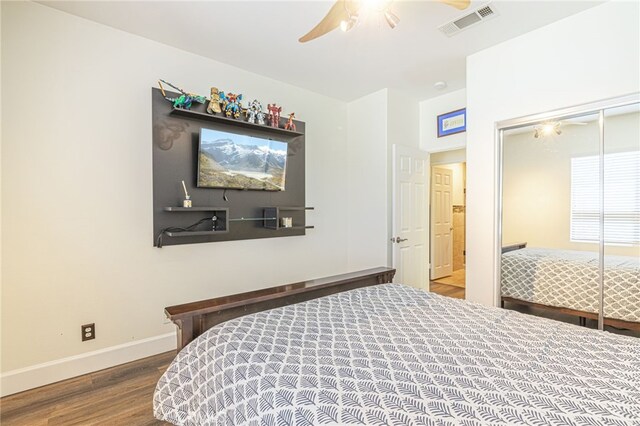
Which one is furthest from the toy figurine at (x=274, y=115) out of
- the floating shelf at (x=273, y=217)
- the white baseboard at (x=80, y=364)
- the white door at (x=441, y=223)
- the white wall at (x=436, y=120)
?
the white door at (x=441, y=223)

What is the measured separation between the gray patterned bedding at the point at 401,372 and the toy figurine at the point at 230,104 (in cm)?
210

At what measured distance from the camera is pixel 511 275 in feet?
9.66

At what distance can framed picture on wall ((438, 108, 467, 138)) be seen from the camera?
12.4ft

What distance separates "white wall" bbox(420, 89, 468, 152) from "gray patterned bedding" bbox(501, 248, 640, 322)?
5.28 feet

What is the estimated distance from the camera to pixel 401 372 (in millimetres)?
1115

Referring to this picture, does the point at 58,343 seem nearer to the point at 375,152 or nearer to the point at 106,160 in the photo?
the point at 106,160

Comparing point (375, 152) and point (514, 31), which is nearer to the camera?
point (514, 31)

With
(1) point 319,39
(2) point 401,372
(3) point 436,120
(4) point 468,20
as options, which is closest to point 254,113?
(1) point 319,39

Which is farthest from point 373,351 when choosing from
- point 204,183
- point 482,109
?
point 482,109

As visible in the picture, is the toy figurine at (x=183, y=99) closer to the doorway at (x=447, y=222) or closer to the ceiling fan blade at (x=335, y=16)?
the ceiling fan blade at (x=335, y=16)

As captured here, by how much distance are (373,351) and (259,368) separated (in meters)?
0.47

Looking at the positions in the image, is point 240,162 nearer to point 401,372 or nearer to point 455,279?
point 401,372

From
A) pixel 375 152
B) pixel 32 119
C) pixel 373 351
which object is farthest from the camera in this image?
pixel 375 152

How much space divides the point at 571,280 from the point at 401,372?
2.42 metres
